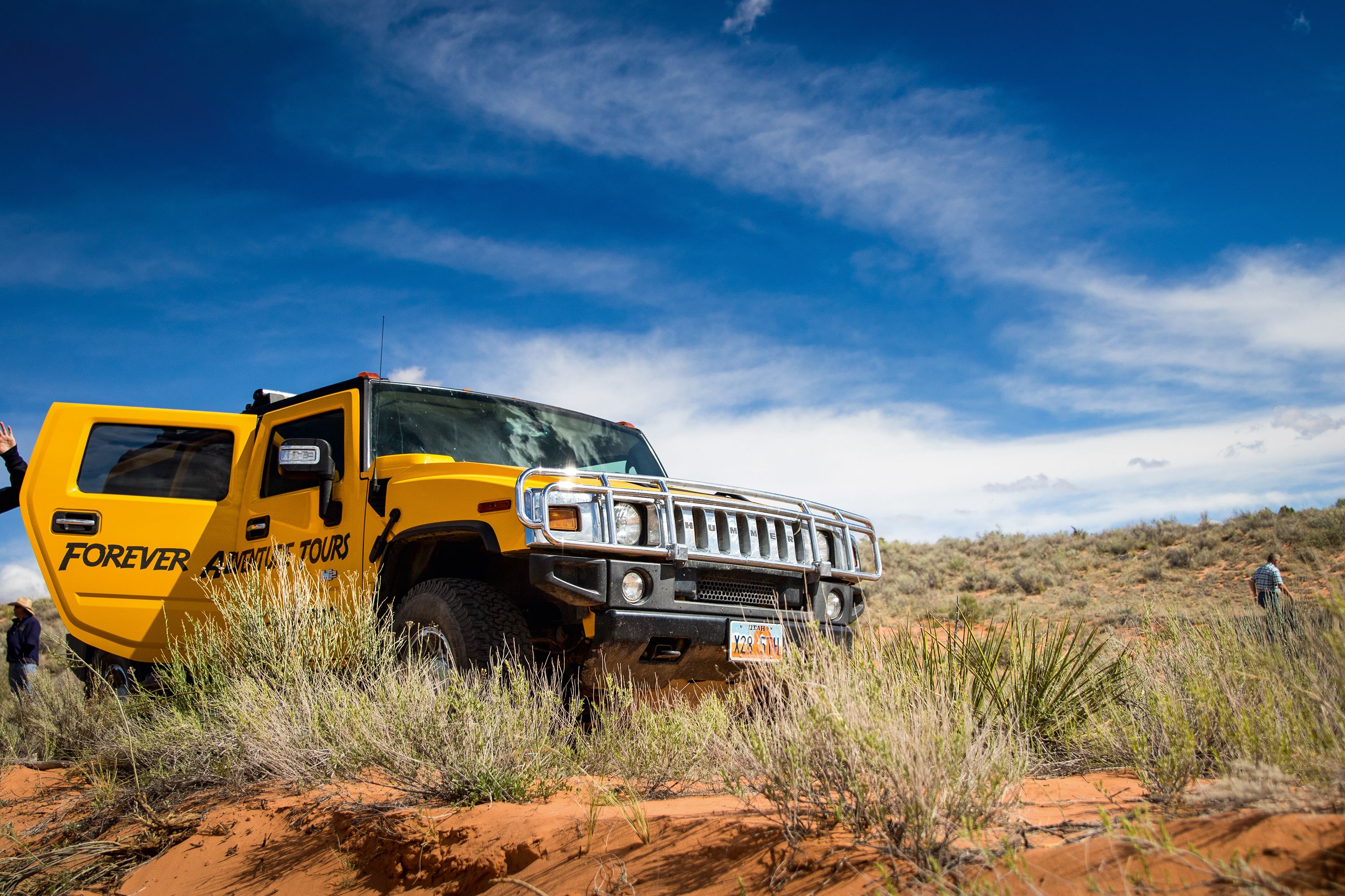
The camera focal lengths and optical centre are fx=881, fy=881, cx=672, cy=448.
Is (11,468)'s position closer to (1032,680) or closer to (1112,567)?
(1032,680)

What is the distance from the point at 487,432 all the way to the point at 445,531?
4.10 feet

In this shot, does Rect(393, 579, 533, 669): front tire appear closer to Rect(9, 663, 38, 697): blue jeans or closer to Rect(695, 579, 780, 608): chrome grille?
Rect(695, 579, 780, 608): chrome grille

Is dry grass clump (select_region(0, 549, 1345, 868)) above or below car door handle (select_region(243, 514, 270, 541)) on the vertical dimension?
below

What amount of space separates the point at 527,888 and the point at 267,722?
2.23 metres

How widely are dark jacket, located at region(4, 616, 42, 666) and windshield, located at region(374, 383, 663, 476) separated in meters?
6.59

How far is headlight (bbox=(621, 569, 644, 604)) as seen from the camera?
427 cm

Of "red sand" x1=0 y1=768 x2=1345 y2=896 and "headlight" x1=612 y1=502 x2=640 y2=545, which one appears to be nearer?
"red sand" x1=0 y1=768 x2=1345 y2=896

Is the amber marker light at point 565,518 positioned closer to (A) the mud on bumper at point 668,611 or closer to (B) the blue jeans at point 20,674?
(A) the mud on bumper at point 668,611

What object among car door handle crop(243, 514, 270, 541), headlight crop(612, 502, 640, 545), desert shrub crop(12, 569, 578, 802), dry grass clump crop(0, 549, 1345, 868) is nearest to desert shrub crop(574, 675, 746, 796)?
dry grass clump crop(0, 549, 1345, 868)

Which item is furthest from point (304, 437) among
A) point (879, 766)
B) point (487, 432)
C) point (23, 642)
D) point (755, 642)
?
point (23, 642)

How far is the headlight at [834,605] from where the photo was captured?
5.15 m

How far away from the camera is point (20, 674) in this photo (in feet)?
30.8

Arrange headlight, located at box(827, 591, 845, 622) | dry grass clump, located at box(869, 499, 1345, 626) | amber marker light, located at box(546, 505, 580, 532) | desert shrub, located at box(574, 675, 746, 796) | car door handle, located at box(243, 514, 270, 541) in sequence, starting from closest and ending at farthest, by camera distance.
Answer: desert shrub, located at box(574, 675, 746, 796), amber marker light, located at box(546, 505, 580, 532), headlight, located at box(827, 591, 845, 622), car door handle, located at box(243, 514, 270, 541), dry grass clump, located at box(869, 499, 1345, 626)

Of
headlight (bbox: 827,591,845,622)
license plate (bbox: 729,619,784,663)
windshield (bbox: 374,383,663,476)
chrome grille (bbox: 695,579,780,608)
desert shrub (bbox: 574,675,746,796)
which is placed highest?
windshield (bbox: 374,383,663,476)
